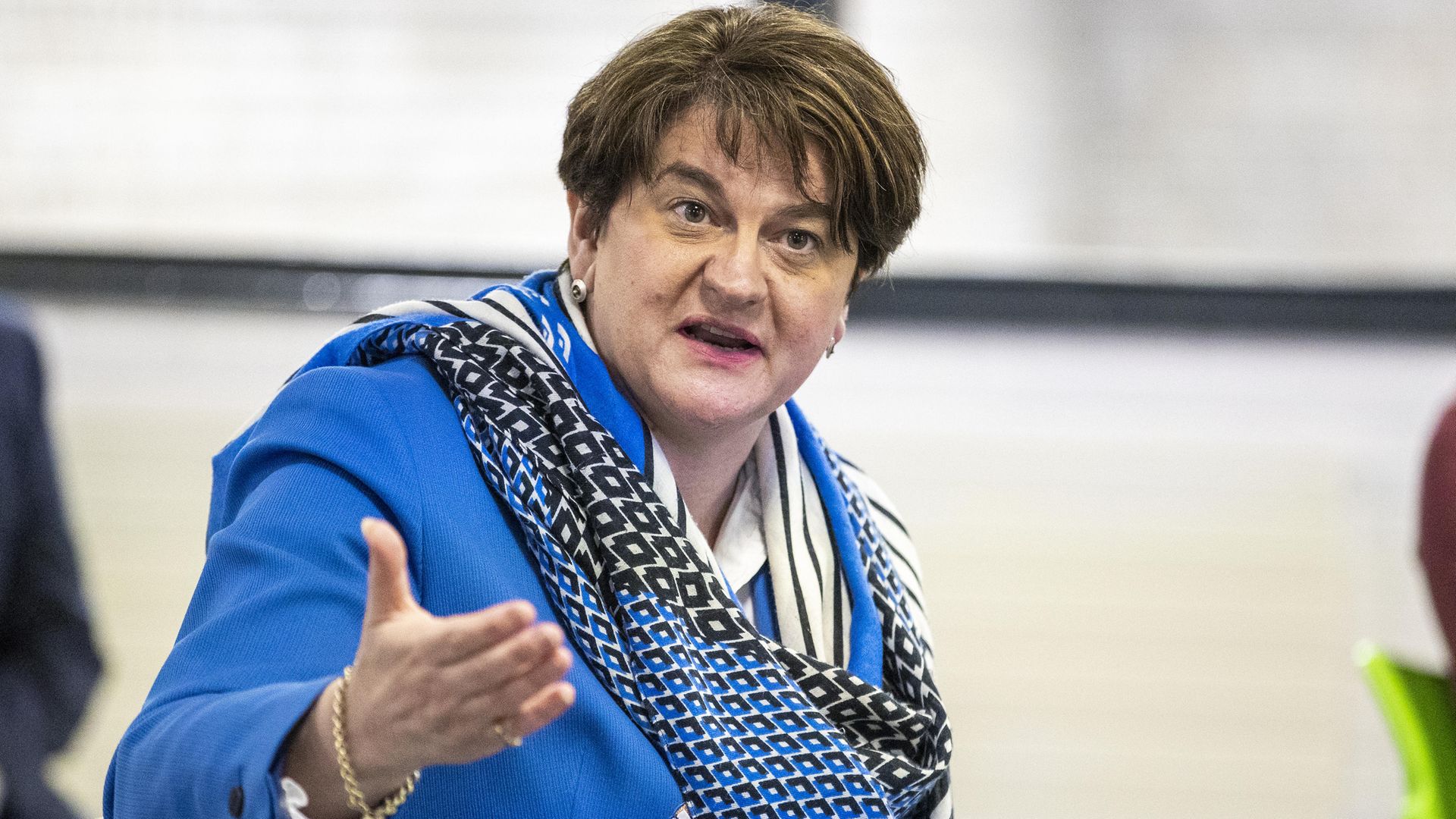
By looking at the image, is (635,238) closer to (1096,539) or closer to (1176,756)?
(1096,539)

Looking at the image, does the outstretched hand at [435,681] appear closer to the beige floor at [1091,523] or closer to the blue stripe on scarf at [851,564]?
the blue stripe on scarf at [851,564]

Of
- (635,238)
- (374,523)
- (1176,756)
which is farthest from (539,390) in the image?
(1176,756)

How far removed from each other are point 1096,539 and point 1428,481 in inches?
48.3

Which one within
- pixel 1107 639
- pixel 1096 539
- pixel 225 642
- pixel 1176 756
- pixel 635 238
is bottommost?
pixel 1176 756

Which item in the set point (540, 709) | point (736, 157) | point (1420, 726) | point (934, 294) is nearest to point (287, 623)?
point (540, 709)

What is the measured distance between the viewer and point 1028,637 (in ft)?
11.4

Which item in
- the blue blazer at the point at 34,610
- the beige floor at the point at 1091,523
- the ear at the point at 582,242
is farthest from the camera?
the beige floor at the point at 1091,523

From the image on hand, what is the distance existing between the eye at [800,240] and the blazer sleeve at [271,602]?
1.46 feet

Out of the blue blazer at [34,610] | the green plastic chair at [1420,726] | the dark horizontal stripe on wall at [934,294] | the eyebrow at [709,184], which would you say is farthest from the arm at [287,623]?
the dark horizontal stripe on wall at [934,294]

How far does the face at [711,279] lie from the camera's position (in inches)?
56.6

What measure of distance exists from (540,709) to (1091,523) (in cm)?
274

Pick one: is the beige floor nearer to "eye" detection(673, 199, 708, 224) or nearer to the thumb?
"eye" detection(673, 199, 708, 224)

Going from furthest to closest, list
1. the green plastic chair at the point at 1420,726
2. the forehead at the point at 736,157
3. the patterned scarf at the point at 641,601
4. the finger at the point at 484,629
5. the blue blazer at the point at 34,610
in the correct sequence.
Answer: the blue blazer at the point at 34,610
the green plastic chair at the point at 1420,726
the forehead at the point at 736,157
the patterned scarf at the point at 641,601
the finger at the point at 484,629

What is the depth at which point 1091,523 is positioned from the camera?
346 centimetres
